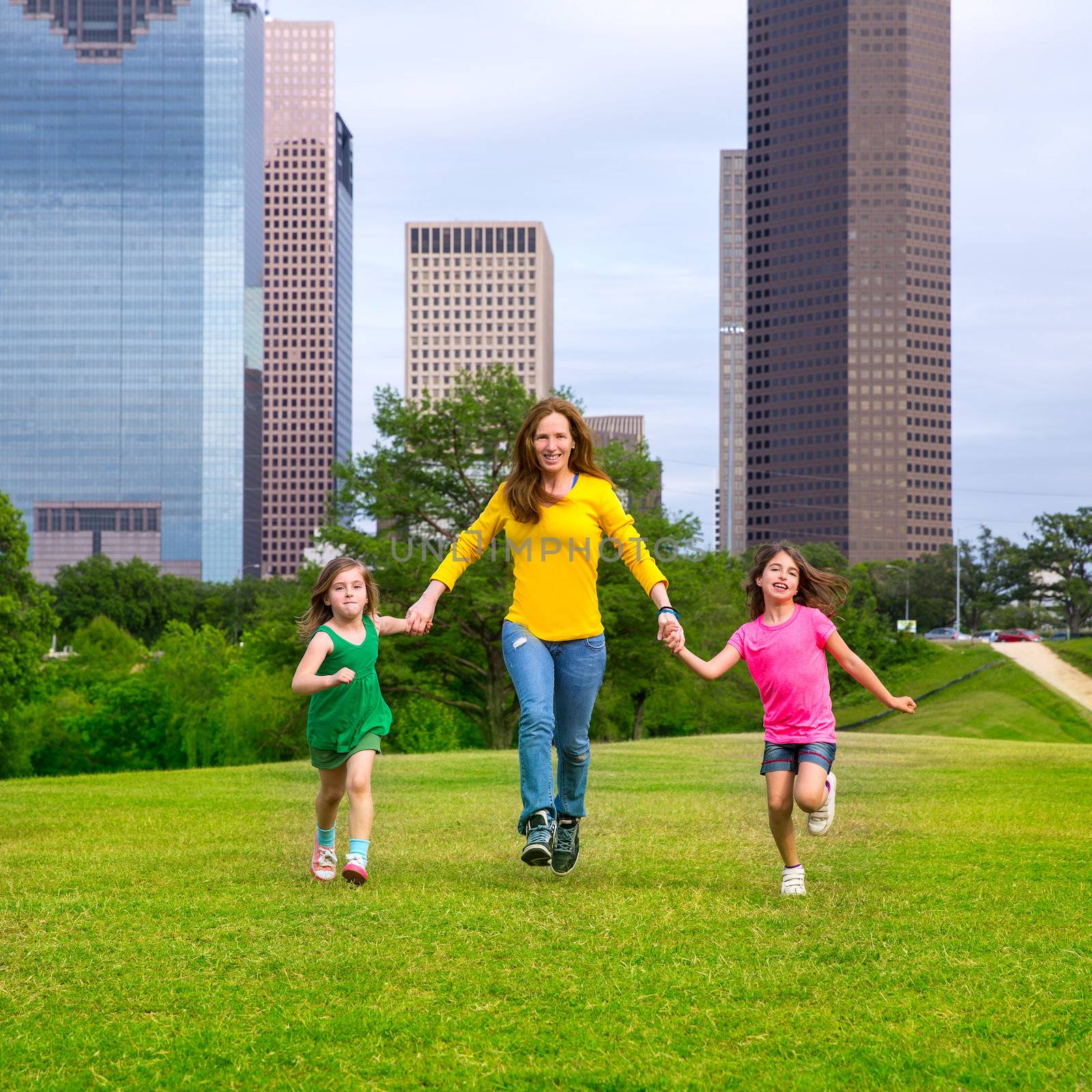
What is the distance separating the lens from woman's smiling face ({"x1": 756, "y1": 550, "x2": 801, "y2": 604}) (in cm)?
628

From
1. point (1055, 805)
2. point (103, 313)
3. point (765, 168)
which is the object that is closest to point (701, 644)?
point (1055, 805)

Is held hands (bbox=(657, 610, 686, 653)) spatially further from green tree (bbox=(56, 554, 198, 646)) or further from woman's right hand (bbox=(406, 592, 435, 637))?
green tree (bbox=(56, 554, 198, 646))

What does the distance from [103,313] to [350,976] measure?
7109 inches

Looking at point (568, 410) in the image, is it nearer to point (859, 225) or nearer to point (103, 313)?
point (103, 313)

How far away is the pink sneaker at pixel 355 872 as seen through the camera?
5.95m

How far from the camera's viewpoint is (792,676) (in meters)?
6.06

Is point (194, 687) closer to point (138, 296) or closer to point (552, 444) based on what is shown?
point (552, 444)

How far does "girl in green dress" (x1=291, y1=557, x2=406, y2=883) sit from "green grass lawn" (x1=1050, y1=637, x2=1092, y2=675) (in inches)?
2301

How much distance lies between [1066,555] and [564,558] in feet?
315

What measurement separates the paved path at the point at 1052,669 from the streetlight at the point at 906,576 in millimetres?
26458

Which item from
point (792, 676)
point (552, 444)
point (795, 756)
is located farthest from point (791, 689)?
point (552, 444)

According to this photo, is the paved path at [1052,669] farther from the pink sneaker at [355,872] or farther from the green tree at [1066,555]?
the pink sneaker at [355,872]

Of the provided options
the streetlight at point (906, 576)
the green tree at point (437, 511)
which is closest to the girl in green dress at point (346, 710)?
the green tree at point (437, 511)

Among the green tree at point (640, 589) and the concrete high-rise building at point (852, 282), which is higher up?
the concrete high-rise building at point (852, 282)
